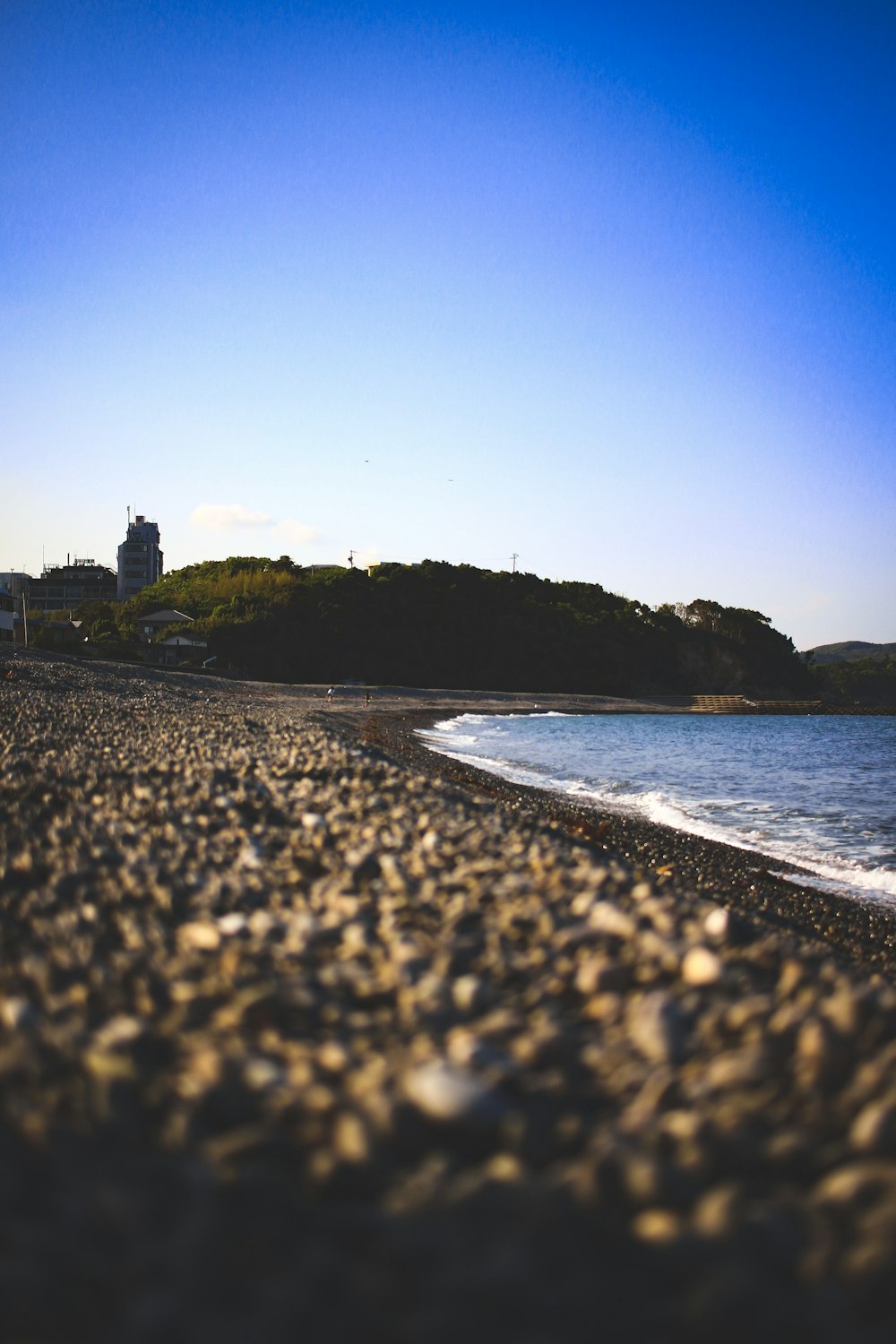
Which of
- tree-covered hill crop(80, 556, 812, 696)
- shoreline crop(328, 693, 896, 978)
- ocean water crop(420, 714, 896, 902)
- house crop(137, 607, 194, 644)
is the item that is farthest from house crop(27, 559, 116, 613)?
shoreline crop(328, 693, 896, 978)

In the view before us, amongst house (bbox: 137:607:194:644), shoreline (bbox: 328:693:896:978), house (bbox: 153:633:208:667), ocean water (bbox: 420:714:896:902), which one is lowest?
ocean water (bbox: 420:714:896:902)

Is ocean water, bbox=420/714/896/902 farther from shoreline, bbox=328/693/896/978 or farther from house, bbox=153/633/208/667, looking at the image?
house, bbox=153/633/208/667

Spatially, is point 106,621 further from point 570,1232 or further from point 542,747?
point 570,1232

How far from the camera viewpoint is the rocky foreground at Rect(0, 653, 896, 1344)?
1605 mm

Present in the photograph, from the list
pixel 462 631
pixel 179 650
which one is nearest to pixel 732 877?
pixel 179 650

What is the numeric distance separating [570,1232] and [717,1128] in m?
0.50

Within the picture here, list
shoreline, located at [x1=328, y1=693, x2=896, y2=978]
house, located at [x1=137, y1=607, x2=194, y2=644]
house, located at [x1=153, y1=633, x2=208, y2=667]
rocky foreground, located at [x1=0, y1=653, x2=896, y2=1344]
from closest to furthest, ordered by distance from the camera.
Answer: rocky foreground, located at [x1=0, y1=653, x2=896, y2=1344]
shoreline, located at [x1=328, y1=693, x2=896, y2=978]
house, located at [x1=153, y1=633, x2=208, y2=667]
house, located at [x1=137, y1=607, x2=194, y2=644]

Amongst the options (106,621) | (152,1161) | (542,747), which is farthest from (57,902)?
(106,621)

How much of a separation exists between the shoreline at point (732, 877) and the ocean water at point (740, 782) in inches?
27.3

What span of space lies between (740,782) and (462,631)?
64596 mm

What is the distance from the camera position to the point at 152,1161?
190 centimetres

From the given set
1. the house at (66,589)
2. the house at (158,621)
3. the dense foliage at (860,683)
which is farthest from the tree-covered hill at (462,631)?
the house at (66,589)

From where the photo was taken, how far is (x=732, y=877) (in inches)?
348

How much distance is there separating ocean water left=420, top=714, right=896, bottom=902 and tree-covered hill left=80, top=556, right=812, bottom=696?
32934mm
